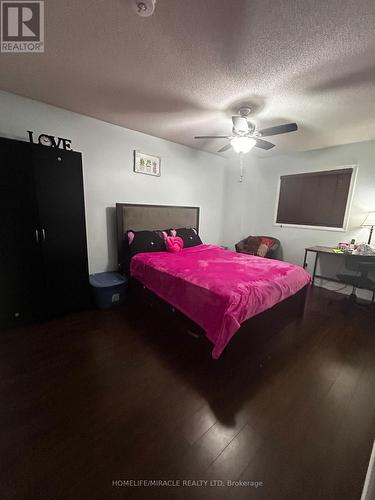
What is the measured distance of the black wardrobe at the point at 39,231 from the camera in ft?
6.83

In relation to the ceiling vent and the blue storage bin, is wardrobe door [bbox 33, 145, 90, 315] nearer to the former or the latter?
the blue storage bin

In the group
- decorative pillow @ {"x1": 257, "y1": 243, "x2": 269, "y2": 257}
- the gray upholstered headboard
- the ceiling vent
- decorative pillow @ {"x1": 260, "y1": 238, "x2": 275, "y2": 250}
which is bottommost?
decorative pillow @ {"x1": 257, "y1": 243, "x2": 269, "y2": 257}

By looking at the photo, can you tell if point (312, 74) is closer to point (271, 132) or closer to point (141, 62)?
point (271, 132)

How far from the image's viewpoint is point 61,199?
233cm

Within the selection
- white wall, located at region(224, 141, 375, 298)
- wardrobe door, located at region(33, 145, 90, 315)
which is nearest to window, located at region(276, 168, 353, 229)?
white wall, located at region(224, 141, 375, 298)

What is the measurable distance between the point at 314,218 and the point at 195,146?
2.70 metres

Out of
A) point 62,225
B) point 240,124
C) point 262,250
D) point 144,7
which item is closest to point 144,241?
point 62,225

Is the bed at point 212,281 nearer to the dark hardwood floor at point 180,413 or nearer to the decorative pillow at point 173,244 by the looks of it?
the decorative pillow at point 173,244

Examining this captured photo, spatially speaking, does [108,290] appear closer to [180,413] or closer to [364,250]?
[180,413]

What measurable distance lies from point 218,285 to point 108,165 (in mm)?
2478

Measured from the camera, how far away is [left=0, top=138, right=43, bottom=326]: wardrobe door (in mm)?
2045

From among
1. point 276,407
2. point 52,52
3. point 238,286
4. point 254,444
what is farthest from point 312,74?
point 254,444

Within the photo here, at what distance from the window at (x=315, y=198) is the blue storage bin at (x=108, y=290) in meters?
3.52

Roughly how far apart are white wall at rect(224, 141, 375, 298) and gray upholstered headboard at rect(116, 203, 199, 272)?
1.36 meters
